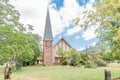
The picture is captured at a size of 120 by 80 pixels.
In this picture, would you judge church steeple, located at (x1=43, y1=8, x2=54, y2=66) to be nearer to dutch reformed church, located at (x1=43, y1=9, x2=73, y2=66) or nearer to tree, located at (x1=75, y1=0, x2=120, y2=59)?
→ dutch reformed church, located at (x1=43, y1=9, x2=73, y2=66)

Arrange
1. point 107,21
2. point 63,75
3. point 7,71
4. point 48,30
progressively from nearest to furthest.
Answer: point 107,21 < point 7,71 < point 63,75 < point 48,30

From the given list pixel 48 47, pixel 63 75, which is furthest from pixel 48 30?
pixel 63 75

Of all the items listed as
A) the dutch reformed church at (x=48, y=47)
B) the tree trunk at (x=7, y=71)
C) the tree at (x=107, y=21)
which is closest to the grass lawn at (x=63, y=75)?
the tree trunk at (x=7, y=71)

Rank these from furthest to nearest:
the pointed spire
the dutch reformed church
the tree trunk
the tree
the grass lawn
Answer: the pointed spire < the dutch reformed church < the grass lawn < the tree trunk < the tree

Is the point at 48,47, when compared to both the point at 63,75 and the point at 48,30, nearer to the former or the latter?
the point at 48,30

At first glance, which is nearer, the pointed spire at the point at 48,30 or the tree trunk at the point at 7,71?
the tree trunk at the point at 7,71

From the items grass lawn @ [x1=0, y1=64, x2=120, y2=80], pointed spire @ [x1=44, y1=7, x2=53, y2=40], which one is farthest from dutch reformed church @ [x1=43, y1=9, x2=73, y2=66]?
grass lawn @ [x1=0, y1=64, x2=120, y2=80]

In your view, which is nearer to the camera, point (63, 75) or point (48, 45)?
point (63, 75)

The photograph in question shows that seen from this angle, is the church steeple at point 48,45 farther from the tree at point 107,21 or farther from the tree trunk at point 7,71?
the tree at point 107,21

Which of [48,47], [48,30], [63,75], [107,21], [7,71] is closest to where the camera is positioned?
[107,21]

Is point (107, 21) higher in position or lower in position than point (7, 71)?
higher

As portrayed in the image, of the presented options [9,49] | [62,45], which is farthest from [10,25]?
[62,45]

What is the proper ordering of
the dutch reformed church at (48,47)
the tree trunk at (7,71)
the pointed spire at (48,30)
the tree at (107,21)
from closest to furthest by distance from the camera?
the tree at (107,21) → the tree trunk at (7,71) → the dutch reformed church at (48,47) → the pointed spire at (48,30)

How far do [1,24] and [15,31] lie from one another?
127cm
